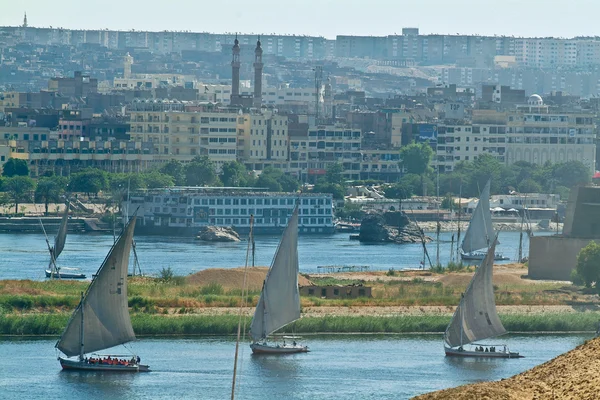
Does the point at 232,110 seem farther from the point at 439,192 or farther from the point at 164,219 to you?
the point at 164,219

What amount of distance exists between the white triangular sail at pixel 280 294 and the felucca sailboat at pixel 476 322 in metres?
3.03

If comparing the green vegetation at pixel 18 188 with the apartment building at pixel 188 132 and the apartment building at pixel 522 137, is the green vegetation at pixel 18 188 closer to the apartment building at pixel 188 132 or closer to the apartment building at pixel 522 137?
the apartment building at pixel 188 132

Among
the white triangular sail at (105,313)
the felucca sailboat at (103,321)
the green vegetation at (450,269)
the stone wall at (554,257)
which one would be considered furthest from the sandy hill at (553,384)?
the green vegetation at (450,269)

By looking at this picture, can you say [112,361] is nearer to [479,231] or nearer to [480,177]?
[479,231]

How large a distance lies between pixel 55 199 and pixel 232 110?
22426mm

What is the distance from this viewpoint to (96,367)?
3725 cm

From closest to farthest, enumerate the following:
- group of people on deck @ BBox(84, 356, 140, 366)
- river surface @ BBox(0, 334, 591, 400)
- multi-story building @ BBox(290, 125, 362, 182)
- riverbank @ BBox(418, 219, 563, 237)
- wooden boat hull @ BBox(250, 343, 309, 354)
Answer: river surface @ BBox(0, 334, 591, 400) → group of people on deck @ BBox(84, 356, 140, 366) → wooden boat hull @ BBox(250, 343, 309, 354) → riverbank @ BBox(418, 219, 563, 237) → multi-story building @ BBox(290, 125, 362, 182)

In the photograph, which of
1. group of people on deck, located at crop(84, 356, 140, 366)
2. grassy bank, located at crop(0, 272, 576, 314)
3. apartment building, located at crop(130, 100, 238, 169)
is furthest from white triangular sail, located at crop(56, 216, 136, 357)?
apartment building, located at crop(130, 100, 238, 169)

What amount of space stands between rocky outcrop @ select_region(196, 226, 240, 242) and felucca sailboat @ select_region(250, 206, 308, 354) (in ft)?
154

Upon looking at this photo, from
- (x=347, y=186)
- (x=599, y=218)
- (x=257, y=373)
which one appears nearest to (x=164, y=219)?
(x=347, y=186)

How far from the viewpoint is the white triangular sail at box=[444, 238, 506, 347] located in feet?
134

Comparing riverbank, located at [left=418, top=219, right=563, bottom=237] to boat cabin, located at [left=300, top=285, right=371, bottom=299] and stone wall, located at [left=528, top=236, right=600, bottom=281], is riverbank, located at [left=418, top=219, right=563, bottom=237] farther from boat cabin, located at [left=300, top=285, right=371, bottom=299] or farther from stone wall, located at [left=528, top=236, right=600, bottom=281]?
boat cabin, located at [left=300, top=285, right=371, bottom=299]

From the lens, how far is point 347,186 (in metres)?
112

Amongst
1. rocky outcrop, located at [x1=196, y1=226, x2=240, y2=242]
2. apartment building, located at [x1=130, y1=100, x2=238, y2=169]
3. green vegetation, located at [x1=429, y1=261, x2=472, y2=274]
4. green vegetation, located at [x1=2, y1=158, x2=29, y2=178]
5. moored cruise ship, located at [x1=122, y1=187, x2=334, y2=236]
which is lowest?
rocky outcrop, located at [x1=196, y1=226, x2=240, y2=242]
